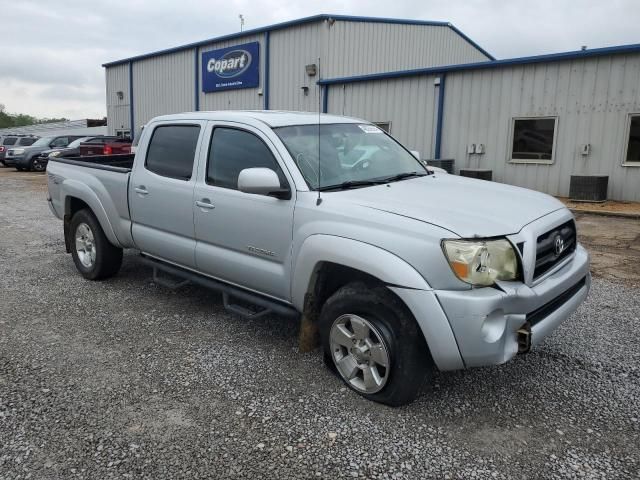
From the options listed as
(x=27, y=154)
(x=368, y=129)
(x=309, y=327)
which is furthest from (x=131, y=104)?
(x=309, y=327)

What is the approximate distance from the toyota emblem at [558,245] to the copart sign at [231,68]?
19377 millimetres

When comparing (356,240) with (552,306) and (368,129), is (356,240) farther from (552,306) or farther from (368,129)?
(368,129)

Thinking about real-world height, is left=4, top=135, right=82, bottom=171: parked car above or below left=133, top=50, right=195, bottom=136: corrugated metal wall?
below

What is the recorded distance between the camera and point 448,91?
48.6 feet

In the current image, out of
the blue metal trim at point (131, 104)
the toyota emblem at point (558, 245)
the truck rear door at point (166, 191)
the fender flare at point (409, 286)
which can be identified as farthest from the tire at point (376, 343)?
the blue metal trim at point (131, 104)

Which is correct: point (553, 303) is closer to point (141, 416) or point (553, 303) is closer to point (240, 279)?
point (240, 279)

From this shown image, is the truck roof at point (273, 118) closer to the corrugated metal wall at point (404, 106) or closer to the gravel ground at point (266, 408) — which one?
the gravel ground at point (266, 408)

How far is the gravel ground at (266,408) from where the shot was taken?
2.78 metres

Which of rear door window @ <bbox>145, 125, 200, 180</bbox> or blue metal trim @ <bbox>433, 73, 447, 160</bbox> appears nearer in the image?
rear door window @ <bbox>145, 125, 200, 180</bbox>

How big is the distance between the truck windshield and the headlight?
1.12 m

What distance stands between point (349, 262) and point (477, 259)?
0.76m

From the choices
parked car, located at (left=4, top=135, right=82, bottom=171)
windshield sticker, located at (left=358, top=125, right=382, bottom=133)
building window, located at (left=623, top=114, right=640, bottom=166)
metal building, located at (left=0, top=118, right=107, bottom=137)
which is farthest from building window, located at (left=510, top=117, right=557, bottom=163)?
metal building, located at (left=0, top=118, right=107, bottom=137)

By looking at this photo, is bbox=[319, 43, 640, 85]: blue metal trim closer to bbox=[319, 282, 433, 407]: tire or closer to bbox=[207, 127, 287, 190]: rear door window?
bbox=[207, 127, 287, 190]: rear door window

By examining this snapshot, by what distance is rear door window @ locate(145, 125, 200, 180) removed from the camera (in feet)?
15.2
